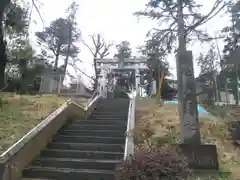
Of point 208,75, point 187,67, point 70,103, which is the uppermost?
point 208,75

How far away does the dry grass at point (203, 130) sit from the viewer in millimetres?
5836

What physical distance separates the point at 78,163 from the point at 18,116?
2628 mm

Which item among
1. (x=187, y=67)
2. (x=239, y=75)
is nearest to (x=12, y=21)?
(x=187, y=67)

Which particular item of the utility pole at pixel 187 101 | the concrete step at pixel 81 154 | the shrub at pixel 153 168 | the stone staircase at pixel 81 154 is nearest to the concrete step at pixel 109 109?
the stone staircase at pixel 81 154

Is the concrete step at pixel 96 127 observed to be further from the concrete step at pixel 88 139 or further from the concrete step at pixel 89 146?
the concrete step at pixel 89 146

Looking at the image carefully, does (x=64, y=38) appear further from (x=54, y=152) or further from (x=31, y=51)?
(x=54, y=152)

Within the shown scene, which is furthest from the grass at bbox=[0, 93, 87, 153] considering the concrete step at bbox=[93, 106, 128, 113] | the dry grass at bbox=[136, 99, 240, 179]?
the dry grass at bbox=[136, 99, 240, 179]

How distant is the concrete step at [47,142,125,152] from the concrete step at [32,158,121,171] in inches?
24.1

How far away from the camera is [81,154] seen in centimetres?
521

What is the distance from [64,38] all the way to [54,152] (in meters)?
21.2

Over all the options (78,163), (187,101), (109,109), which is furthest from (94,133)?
(109,109)

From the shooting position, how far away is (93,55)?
88.9 ft

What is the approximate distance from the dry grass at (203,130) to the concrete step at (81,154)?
173cm

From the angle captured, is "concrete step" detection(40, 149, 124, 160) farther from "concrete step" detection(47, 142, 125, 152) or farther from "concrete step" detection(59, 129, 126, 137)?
"concrete step" detection(59, 129, 126, 137)
